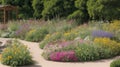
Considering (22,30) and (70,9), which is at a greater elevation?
(70,9)

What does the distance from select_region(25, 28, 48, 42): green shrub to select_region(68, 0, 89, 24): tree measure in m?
4.01

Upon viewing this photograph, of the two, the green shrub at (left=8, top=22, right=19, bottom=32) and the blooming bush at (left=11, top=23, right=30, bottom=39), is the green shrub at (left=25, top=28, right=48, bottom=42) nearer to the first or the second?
the blooming bush at (left=11, top=23, right=30, bottom=39)

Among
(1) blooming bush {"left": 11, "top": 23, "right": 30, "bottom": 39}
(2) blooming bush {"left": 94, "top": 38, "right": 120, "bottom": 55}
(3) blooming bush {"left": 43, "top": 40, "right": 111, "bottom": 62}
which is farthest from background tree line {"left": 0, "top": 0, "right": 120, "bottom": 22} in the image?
(3) blooming bush {"left": 43, "top": 40, "right": 111, "bottom": 62}

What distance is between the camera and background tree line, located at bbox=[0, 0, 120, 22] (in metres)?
19.4

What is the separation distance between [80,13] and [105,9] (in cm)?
219

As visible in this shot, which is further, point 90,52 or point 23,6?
point 23,6

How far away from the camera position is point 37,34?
17.2 meters

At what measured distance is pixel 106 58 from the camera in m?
11.8

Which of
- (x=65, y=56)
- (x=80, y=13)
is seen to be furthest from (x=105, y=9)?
(x=65, y=56)

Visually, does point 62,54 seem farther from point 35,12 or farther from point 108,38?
point 35,12

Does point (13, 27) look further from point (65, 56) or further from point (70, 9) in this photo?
point (65, 56)

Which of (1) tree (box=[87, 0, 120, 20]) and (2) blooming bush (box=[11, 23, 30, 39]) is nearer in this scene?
(2) blooming bush (box=[11, 23, 30, 39])

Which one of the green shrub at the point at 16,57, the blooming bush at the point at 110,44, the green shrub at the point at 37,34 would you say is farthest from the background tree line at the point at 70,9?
the green shrub at the point at 16,57

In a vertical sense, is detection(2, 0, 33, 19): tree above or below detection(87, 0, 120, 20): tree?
below
